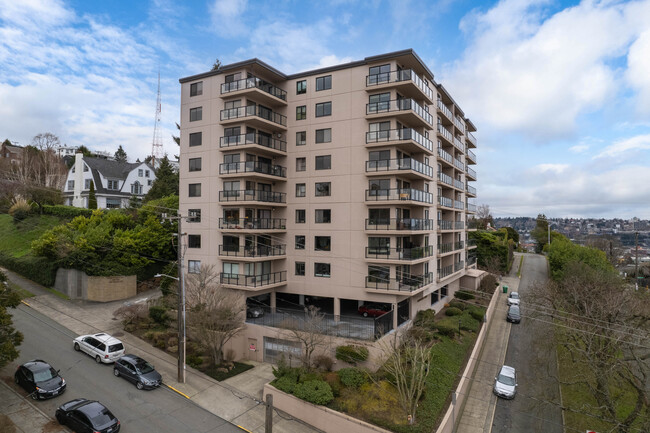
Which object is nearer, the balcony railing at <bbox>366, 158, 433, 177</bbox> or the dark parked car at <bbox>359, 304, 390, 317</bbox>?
the balcony railing at <bbox>366, 158, 433, 177</bbox>

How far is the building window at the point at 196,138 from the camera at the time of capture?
3275 centimetres

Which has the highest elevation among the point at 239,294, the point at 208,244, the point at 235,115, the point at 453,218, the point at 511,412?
the point at 235,115

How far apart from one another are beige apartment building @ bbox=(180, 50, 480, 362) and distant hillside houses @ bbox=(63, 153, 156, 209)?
31.4 metres

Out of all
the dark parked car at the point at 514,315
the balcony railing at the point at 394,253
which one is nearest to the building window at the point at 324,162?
the balcony railing at the point at 394,253

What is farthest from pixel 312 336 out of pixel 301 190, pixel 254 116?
pixel 254 116

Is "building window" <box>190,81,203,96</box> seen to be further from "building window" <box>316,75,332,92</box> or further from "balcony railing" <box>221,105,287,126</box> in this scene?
"building window" <box>316,75,332,92</box>

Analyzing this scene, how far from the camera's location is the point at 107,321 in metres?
29.6

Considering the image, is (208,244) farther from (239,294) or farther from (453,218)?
(453,218)

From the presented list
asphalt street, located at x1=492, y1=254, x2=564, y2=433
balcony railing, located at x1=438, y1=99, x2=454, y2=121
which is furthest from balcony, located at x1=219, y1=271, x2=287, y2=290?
balcony railing, located at x1=438, y1=99, x2=454, y2=121

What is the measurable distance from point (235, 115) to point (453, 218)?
1098 inches

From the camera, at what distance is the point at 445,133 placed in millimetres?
37875

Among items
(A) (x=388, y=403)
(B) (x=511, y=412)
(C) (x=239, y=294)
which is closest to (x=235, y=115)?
(C) (x=239, y=294)

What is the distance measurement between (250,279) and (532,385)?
75.6 ft

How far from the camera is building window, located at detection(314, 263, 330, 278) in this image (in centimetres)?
3042
